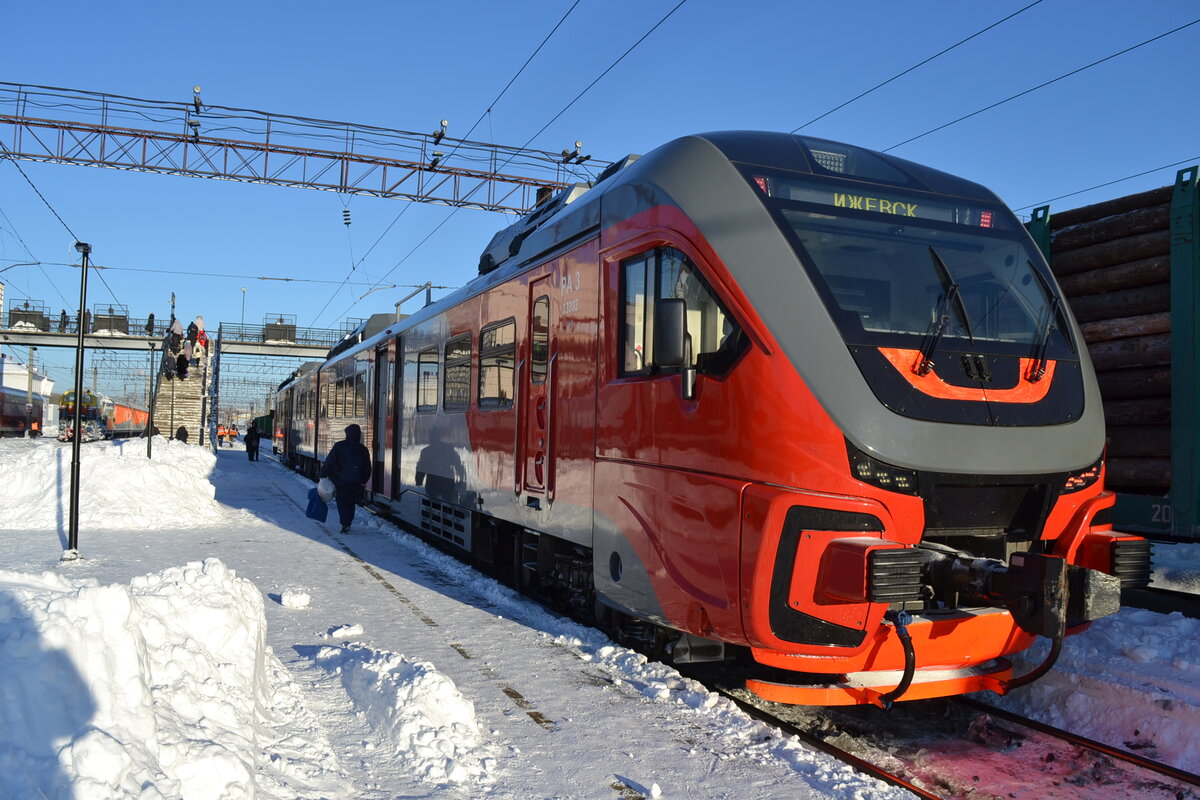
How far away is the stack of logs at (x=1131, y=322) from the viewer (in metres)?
8.46

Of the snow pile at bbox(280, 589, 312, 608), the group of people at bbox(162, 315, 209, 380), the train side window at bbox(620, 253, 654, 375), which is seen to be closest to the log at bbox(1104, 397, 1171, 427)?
the train side window at bbox(620, 253, 654, 375)

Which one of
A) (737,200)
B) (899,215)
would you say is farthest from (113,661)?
(899,215)

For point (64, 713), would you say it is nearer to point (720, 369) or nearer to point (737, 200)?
point (720, 369)

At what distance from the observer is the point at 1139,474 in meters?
8.58

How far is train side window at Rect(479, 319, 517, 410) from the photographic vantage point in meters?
8.65

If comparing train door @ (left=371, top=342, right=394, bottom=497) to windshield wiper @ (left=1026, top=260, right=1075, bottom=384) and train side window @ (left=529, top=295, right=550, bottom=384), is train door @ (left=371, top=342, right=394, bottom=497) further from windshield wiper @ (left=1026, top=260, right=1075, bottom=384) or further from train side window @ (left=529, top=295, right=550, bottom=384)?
windshield wiper @ (left=1026, top=260, right=1075, bottom=384)

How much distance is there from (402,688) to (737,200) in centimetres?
331

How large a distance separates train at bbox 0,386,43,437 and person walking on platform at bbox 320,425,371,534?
4893cm

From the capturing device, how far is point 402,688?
500cm

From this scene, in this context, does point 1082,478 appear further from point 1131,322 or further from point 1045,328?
point 1131,322

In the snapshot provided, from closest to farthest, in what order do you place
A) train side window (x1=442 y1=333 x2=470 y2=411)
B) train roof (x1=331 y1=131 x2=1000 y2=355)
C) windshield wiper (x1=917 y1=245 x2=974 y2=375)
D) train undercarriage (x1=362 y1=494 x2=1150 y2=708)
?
train undercarriage (x1=362 y1=494 x2=1150 y2=708), windshield wiper (x1=917 y1=245 x2=974 y2=375), train roof (x1=331 y1=131 x2=1000 y2=355), train side window (x1=442 y1=333 x2=470 y2=411)

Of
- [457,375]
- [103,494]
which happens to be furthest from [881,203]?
[103,494]

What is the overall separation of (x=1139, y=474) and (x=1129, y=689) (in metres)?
3.70

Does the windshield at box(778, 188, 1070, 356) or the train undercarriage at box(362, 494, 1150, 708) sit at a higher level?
the windshield at box(778, 188, 1070, 356)
